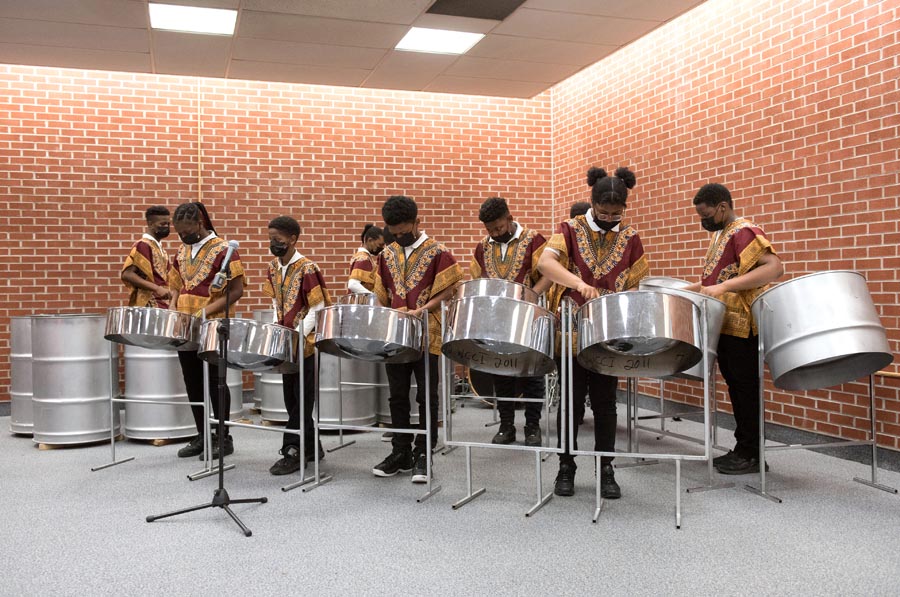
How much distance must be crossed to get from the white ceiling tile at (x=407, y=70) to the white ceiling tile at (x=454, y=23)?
0.46 meters

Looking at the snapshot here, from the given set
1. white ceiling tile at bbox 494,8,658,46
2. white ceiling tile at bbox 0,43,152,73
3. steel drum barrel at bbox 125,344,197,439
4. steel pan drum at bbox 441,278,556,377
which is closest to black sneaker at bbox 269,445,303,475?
steel drum barrel at bbox 125,344,197,439

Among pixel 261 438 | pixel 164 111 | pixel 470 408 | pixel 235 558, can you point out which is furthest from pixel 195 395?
pixel 164 111

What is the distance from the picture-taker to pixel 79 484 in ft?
9.52

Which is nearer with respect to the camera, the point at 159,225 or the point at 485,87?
the point at 159,225

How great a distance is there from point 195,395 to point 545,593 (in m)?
2.11

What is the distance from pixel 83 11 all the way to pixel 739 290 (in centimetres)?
314

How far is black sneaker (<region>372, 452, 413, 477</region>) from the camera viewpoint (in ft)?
9.63

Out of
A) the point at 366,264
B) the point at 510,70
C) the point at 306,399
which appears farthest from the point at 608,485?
the point at 510,70

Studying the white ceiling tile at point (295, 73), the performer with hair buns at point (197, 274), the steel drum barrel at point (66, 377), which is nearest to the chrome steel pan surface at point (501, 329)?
the performer with hair buns at point (197, 274)

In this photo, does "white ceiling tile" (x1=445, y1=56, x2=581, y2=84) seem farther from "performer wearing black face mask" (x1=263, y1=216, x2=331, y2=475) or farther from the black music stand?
the black music stand

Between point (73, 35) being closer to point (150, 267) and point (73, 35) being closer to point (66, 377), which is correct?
point (150, 267)

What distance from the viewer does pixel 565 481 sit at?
2623mm

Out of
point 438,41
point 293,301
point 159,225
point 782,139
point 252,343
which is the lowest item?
point 252,343

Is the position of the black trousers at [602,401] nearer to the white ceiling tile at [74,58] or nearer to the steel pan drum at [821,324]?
the steel pan drum at [821,324]
